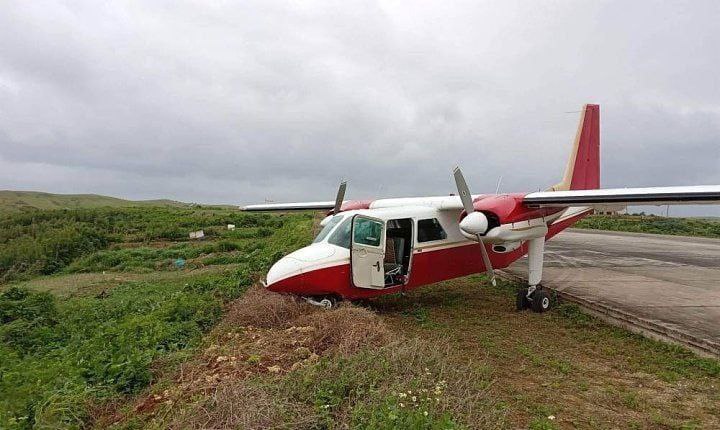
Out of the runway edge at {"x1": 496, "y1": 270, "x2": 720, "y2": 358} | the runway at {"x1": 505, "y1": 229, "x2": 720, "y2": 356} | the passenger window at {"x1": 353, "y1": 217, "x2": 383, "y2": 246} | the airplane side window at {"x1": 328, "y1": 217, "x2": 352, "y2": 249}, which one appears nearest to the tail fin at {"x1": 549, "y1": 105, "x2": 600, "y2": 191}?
the runway at {"x1": 505, "y1": 229, "x2": 720, "y2": 356}

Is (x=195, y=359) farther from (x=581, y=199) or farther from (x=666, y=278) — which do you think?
(x=666, y=278)

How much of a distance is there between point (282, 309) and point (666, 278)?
40.3 feet

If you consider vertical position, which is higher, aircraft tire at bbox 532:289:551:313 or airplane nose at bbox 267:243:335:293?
airplane nose at bbox 267:243:335:293

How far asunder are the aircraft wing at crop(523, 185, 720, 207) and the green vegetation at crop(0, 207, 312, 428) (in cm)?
742

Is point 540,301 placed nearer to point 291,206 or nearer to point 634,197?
point 634,197

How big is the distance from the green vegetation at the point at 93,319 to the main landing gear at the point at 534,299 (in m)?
6.74

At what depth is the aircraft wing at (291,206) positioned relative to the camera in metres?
15.0

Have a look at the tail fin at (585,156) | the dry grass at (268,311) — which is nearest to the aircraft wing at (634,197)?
the tail fin at (585,156)

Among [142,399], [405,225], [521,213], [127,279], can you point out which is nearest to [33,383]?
[142,399]

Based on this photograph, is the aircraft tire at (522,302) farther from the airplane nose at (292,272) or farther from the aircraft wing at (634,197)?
the airplane nose at (292,272)

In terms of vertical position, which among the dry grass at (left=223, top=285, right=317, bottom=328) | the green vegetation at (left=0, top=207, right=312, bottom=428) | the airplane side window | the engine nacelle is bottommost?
the green vegetation at (left=0, top=207, right=312, bottom=428)

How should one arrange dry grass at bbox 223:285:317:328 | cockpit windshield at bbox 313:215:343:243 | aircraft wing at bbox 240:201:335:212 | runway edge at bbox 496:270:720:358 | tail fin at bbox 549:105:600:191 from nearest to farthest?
1. runway edge at bbox 496:270:720:358
2. dry grass at bbox 223:285:317:328
3. cockpit windshield at bbox 313:215:343:243
4. tail fin at bbox 549:105:600:191
5. aircraft wing at bbox 240:201:335:212

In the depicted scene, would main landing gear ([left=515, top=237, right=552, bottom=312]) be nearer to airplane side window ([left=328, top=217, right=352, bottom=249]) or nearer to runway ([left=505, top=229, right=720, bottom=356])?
runway ([left=505, top=229, right=720, bottom=356])

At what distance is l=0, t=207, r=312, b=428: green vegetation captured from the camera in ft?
17.1
